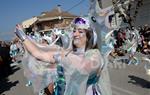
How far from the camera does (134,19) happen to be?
40.2m

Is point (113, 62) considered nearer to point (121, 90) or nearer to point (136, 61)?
point (136, 61)

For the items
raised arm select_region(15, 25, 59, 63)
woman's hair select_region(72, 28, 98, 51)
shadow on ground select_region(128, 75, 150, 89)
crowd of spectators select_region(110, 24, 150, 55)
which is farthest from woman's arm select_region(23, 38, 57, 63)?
crowd of spectators select_region(110, 24, 150, 55)

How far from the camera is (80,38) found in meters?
4.02

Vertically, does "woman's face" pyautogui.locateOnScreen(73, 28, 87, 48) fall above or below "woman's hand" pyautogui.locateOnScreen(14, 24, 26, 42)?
below

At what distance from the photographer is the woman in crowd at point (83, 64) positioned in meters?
3.83

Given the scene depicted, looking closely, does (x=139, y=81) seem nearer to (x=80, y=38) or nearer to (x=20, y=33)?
(x=20, y=33)

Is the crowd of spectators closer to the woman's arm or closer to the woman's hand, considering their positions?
the woman's arm

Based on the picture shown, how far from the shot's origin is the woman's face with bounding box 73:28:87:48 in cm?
401

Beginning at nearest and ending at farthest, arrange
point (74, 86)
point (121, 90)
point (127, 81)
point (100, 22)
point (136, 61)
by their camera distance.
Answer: point (74, 86) < point (100, 22) < point (121, 90) < point (127, 81) < point (136, 61)

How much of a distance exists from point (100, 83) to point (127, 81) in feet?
28.9

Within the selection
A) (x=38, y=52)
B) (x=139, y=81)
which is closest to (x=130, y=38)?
(x=139, y=81)

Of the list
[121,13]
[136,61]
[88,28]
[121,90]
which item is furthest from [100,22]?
[121,13]

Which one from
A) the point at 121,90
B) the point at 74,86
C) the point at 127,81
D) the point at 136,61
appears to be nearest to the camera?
the point at 74,86

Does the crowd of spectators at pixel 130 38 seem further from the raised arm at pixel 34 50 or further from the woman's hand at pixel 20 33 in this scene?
the woman's hand at pixel 20 33
